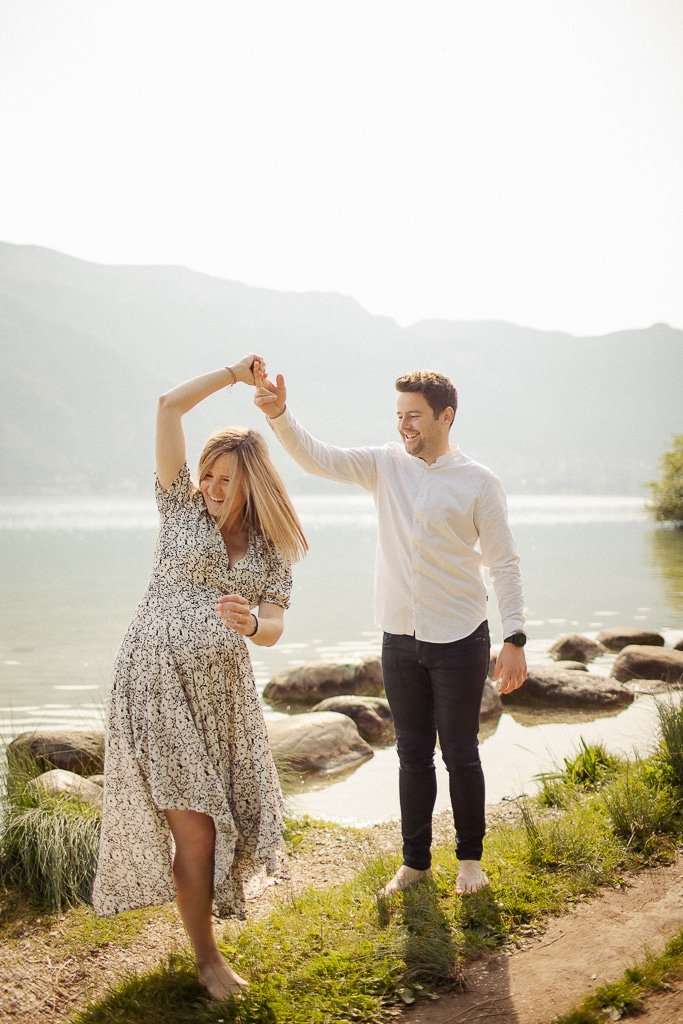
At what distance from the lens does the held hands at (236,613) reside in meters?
3.08

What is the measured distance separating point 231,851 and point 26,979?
125 cm

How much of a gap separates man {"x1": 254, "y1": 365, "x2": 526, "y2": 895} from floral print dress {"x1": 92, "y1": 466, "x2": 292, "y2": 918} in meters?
0.90

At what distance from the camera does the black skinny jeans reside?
13.2 feet

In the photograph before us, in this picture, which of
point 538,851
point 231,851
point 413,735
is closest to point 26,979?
point 231,851

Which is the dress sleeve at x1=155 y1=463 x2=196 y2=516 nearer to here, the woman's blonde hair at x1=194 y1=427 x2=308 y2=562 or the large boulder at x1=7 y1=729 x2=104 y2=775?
the woman's blonde hair at x1=194 y1=427 x2=308 y2=562

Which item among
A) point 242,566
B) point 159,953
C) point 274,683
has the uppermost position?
point 242,566

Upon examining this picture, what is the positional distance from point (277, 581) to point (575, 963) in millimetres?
1952

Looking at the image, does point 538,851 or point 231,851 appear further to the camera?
point 538,851

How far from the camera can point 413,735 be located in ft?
13.8

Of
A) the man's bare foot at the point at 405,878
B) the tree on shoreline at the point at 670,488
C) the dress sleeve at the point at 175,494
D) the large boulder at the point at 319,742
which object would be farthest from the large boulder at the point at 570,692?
the tree on shoreline at the point at 670,488

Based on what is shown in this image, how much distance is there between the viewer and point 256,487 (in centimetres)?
333

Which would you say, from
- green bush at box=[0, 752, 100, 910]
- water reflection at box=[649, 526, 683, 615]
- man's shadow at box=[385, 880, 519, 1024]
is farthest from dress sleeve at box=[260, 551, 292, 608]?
water reflection at box=[649, 526, 683, 615]

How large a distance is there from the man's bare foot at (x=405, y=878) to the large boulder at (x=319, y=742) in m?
3.21

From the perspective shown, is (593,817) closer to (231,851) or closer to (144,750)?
(231,851)
